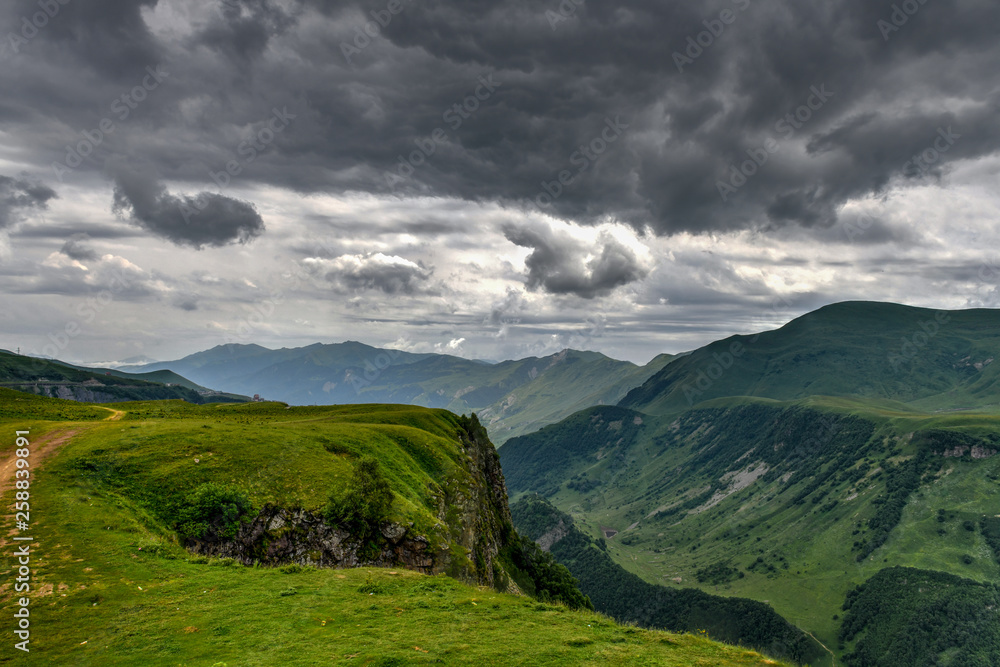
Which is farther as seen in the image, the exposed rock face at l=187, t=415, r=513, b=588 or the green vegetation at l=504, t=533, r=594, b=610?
the green vegetation at l=504, t=533, r=594, b=610

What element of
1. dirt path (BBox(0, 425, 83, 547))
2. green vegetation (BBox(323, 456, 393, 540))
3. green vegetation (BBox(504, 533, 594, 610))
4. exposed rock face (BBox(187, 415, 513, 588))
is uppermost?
dirt path (BBox(0, 425, 83, 547))

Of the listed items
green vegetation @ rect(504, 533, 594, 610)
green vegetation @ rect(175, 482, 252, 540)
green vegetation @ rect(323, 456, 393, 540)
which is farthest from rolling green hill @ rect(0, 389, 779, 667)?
green vegetation @ rect(504, 533, 594, 610)

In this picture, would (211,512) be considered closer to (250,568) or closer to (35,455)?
(250,568)

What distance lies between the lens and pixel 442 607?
34.0m

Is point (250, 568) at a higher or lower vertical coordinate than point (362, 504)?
lower

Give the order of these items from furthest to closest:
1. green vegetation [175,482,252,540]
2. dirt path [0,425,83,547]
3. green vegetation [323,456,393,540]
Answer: green vegetation [323,456,393,540]
green vegetation [175,482,252,540]
dirt path [0,425,83,547]

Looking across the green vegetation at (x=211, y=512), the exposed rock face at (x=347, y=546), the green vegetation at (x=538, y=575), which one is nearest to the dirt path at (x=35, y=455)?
the green vegetation at (x=211, y=512)

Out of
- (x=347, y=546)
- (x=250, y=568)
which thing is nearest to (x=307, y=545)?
(x=347, y=546)

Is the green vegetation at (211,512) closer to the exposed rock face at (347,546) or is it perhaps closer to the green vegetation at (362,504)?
the exposed rock face at (347,546)

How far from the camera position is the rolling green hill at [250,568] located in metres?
26.0

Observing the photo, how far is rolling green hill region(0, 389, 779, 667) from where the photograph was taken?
26.0 metres

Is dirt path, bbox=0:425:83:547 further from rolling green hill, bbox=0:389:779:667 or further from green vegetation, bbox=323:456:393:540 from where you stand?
green vegetation, bbox=323:456:393:540

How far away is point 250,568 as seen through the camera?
3841 cm

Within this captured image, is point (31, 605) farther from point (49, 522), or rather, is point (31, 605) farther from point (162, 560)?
point (49, 522)
